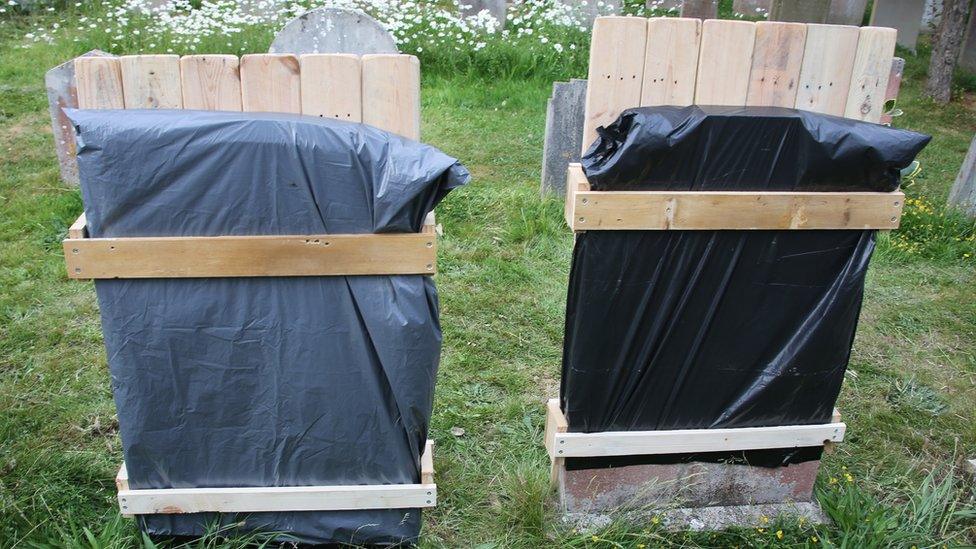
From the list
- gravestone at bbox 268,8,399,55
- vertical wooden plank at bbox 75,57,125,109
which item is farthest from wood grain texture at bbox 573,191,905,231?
gravestone at bbox 268,8,399,55

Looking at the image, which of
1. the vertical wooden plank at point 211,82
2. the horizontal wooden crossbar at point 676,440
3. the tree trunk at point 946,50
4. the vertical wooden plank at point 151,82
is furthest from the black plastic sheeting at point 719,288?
the tree trunk at point 946,50

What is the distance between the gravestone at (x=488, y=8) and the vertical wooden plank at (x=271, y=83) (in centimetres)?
755

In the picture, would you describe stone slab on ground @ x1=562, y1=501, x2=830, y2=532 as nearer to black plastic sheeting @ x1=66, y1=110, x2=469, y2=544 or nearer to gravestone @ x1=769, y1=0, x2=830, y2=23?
Answer: black plastic sheeting @ x1=66, y1=110, x2=469, y2=544

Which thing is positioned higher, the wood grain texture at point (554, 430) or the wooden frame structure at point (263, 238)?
the wooden frame structure at point (263, 238)

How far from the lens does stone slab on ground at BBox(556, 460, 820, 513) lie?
10.4 ft

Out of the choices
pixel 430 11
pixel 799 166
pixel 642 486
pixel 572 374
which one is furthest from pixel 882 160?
pixel 430 11

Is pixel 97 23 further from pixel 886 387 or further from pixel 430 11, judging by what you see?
pixel 886 387

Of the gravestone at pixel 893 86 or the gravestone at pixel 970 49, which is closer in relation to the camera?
the gravestone at pixel 893 86

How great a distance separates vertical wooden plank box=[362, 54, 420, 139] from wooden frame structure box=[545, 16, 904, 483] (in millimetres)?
608

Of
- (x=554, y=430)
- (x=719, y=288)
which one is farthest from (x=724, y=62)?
(x=554, y=430)

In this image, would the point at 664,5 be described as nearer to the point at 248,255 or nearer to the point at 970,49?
the point at 970,49

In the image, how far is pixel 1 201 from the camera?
5902 millimetres

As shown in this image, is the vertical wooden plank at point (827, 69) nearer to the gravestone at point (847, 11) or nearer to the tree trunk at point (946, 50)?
the tree trunk at point (946, 50)

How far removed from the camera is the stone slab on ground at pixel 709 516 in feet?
10.3
